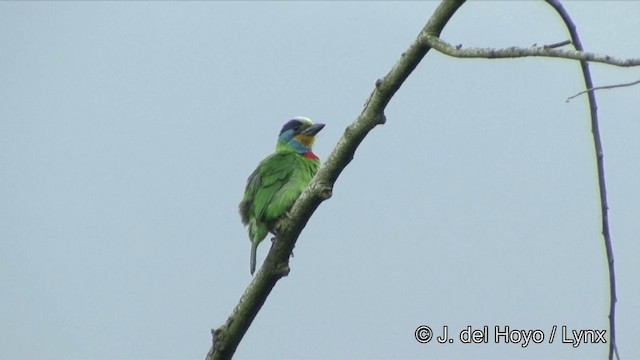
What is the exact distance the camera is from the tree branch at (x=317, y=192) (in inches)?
119

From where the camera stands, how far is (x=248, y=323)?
12.2 feet

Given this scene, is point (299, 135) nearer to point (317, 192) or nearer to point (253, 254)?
point (253, 254)

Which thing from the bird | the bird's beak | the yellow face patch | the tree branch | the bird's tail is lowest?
the tree branch

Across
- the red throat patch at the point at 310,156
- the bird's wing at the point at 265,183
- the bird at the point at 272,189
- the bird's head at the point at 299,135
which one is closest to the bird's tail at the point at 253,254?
the bird at the point at 272,189

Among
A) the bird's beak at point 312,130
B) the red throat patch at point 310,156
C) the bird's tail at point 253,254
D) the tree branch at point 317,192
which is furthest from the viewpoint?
the bird's beak at point 312,130

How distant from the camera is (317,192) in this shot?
→ 3.36 meters

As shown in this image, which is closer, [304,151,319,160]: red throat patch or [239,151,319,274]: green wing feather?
[239,151,319,274]: green wing feather

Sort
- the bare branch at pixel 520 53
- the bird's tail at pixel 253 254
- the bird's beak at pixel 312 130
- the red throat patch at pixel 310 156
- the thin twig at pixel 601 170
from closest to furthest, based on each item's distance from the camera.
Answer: the bare branch at pixel 520 53, the thin twig at pixel 601 170, the bird's tail at pixel 253 254, the red throat patch at pixel 310 156, the bird's beak at pixel 312 130

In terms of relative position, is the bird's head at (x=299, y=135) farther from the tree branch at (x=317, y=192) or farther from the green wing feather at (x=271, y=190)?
the tree branch at (x=317, y=192)

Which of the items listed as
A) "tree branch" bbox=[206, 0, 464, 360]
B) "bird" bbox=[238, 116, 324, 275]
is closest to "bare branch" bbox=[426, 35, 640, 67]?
"tree branch" bbox=[206, 0, 464, 360]

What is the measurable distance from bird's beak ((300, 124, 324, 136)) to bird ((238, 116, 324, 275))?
0.80 ft

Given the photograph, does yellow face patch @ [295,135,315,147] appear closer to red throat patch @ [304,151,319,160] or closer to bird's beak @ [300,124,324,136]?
bird's beak @ [300,124,324,136]

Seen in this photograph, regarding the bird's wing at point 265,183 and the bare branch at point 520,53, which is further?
the bird's wing at point 265,183

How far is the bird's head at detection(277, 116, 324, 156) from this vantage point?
6.15 metres
